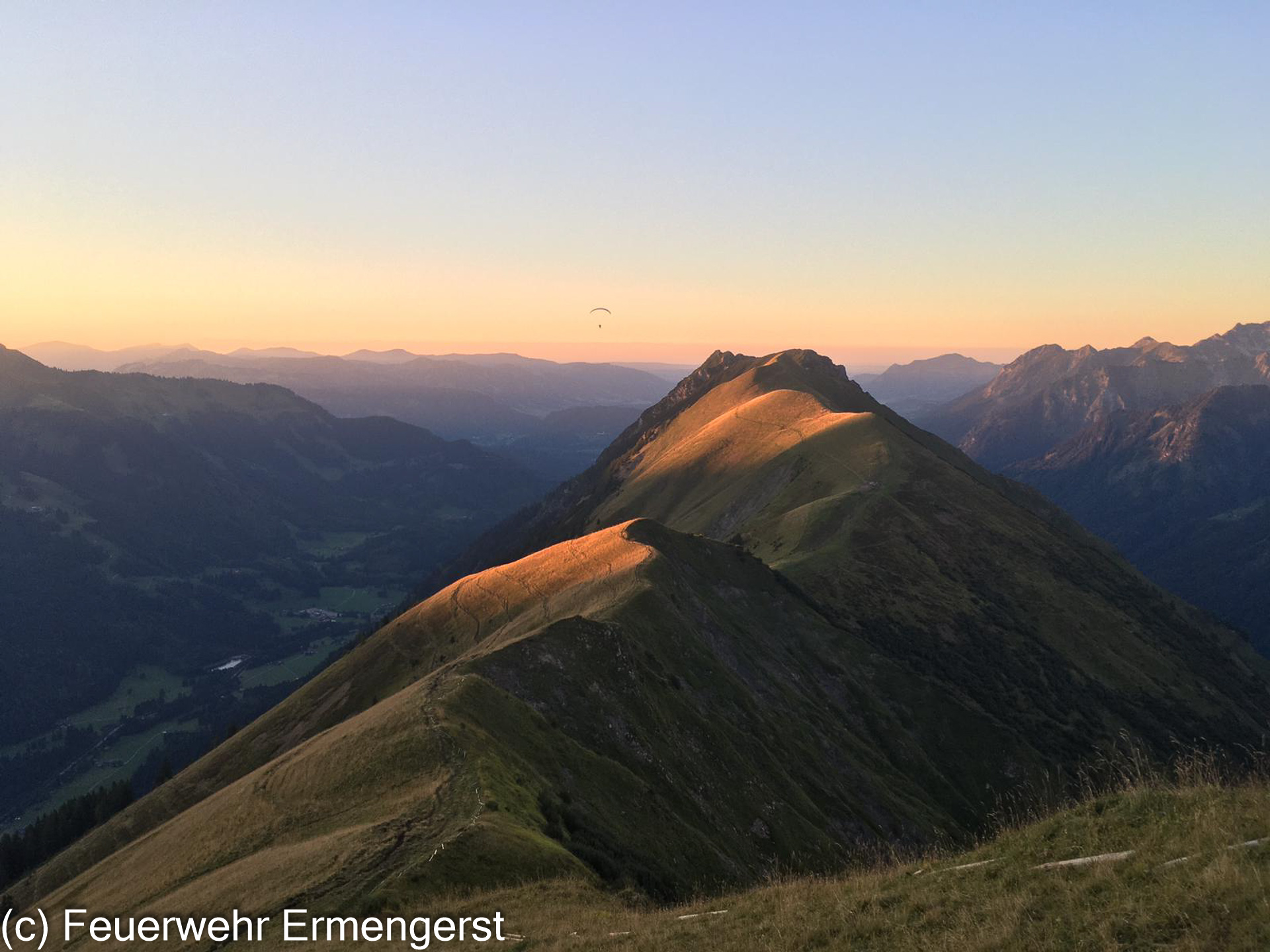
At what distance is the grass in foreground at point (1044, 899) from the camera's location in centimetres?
1772

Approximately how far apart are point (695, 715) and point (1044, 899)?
56.4 m

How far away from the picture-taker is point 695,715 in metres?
75.3

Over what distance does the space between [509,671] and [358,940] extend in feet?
123

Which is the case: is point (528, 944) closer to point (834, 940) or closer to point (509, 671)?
point (834, 940)

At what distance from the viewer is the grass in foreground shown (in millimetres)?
17719

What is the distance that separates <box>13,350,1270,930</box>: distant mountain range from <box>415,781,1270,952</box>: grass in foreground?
14388 mm

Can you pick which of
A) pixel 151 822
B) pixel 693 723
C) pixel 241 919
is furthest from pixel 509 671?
pixel 151 822

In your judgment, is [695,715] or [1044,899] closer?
[1044,899]

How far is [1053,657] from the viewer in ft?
478

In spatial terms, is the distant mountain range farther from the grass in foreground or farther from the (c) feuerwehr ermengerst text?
the grass in foreground

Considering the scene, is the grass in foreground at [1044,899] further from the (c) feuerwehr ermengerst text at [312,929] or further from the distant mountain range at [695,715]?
the distant mountain range at [695,715]

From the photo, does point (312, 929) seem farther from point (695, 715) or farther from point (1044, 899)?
point (695, 715)

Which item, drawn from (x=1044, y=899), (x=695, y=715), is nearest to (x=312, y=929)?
(x=1044, y=899)

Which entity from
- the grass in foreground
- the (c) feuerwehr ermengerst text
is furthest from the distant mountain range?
the grass in foreground
